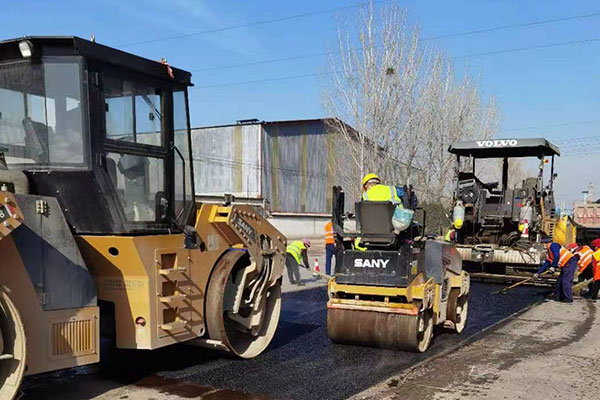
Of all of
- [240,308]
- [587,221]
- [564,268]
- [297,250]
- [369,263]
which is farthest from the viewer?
[587,221]

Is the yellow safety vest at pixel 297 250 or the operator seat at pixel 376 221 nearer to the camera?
the operator seat at pixel 376 221

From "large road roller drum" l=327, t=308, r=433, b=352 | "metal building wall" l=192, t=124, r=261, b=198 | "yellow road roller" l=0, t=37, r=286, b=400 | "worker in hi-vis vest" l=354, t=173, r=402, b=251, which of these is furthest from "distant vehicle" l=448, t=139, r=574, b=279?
"metal building wall" l=192, t=124, r=261, b=198

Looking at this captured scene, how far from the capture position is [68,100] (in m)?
4.05

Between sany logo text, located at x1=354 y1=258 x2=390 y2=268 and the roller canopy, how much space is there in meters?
6.76

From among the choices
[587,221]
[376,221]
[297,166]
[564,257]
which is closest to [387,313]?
[376,221]

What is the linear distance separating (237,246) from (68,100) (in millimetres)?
2096

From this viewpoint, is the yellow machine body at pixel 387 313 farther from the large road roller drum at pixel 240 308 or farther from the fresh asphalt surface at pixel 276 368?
the large road roller drum at pixel 240 308

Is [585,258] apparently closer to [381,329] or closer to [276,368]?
[381,329]

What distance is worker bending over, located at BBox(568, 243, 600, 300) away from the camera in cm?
977

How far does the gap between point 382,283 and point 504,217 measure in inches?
270

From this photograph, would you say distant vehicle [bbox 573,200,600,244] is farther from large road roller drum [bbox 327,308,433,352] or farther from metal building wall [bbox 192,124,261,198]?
metal building wall [bbox 192,124,261,198]

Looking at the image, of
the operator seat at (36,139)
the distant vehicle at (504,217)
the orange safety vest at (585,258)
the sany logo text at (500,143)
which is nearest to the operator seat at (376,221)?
the operator seat at (36,139)

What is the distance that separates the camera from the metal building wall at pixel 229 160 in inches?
1150

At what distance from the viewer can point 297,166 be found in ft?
98.3
